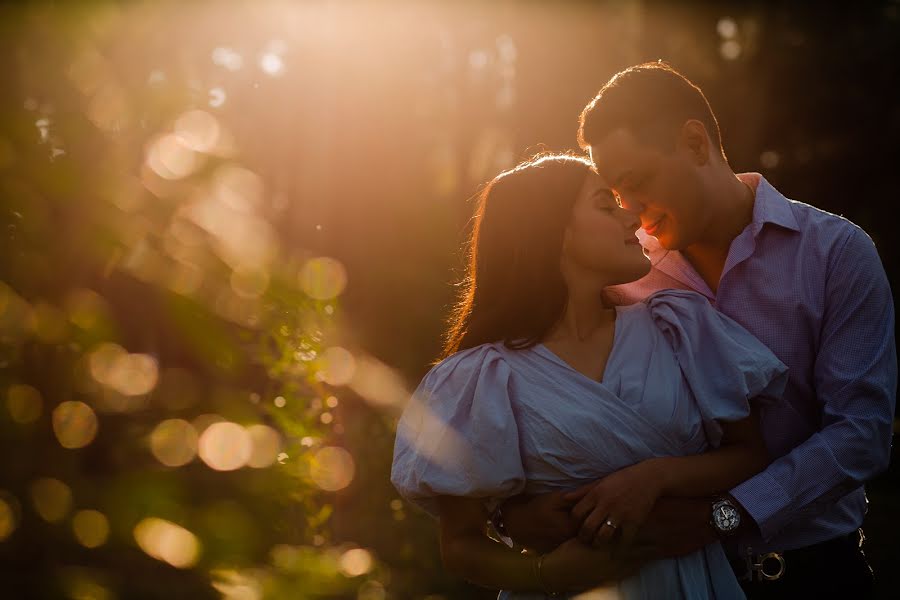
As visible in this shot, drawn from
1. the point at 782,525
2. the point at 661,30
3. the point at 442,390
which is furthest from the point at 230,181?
the point at 661,30

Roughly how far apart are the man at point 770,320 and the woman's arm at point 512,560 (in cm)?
6

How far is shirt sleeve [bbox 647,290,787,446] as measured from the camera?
2.39m

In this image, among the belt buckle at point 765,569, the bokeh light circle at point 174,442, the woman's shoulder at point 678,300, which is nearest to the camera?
the bokeh light circle at point 174,442

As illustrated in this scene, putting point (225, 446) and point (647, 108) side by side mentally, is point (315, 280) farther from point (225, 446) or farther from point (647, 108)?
point (647, 108)

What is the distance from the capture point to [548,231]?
266 centimetres

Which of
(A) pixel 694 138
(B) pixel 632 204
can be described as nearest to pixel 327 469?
(B) pixel 632 204

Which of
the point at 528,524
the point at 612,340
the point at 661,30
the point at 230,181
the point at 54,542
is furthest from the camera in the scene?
the point at 661,30

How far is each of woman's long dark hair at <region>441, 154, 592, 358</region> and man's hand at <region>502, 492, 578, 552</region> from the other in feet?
1.54

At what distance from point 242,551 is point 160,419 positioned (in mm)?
215

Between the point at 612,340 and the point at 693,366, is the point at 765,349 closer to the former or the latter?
the point at 693,366

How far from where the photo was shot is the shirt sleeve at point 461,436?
7.80 feet

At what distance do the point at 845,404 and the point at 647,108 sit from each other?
121 cm

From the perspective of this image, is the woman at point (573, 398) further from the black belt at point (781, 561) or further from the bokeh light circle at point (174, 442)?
the bokeh light circle at point (174, 442)

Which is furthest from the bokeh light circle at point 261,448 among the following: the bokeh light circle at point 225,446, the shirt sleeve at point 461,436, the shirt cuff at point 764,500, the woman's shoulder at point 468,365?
the shirt cuff at point 764,500
